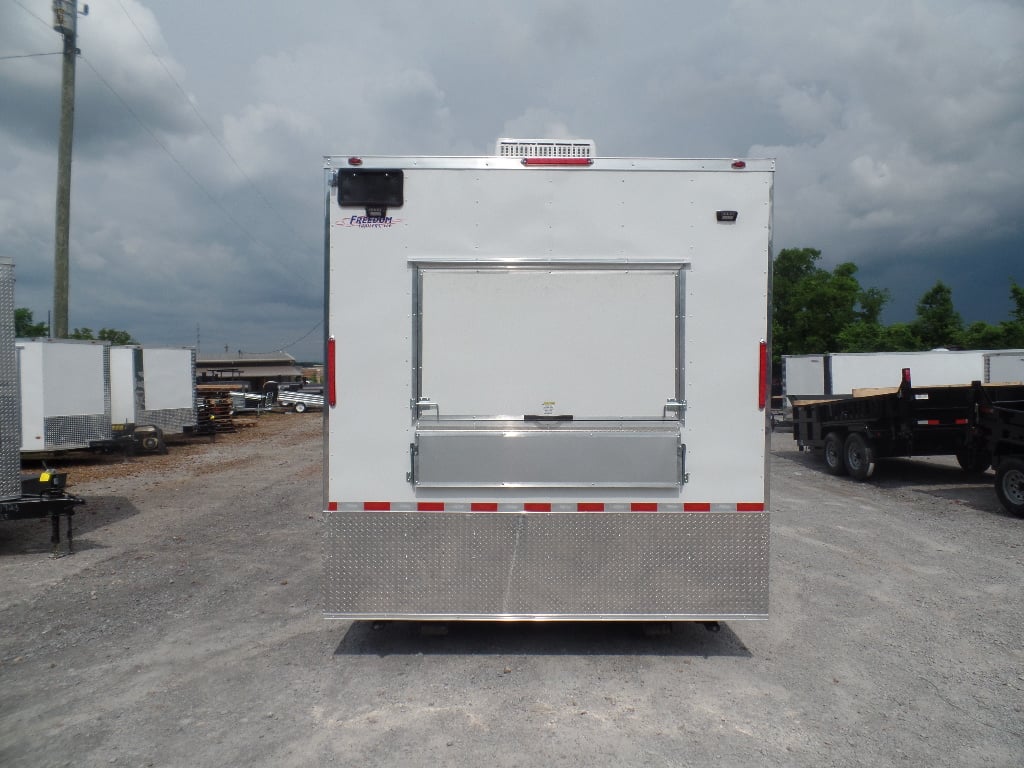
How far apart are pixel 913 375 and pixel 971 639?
17769 mm

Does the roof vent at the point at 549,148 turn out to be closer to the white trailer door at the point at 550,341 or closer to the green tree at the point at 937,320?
the white trailer door at the point at 550,341

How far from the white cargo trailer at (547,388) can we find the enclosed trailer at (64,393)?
11.6 metres

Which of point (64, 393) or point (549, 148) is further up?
point (549, 148)

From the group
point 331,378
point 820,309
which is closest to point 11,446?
point 331,378

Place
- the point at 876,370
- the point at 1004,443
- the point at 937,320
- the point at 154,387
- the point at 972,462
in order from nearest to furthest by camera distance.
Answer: the point at 1004,443
the point at 972,462
the point at 154,387
the point at 876,370
the point at 937,320

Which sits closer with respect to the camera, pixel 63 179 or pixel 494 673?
→ pixel 494 673

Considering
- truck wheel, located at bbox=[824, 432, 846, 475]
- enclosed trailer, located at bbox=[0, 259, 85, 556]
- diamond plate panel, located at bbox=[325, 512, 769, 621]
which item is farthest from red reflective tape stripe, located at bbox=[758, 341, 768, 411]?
truck wheel, located at bbox=[824, 432, 846, 475]

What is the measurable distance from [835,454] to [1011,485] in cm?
425

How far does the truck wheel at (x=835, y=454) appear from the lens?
1368 cm

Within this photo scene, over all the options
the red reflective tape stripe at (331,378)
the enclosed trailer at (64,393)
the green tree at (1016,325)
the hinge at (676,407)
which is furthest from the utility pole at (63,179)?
the green tree at (1016,325)

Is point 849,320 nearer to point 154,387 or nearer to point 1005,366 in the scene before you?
point 1005,366

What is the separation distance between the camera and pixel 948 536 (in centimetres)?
842

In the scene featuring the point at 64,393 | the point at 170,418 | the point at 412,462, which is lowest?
the point at 170,418

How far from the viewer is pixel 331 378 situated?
4406mm
